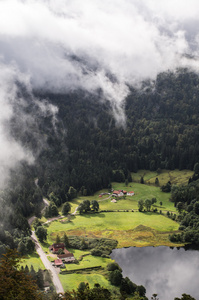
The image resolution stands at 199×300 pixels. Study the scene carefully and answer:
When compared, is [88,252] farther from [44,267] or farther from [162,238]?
[162,238]

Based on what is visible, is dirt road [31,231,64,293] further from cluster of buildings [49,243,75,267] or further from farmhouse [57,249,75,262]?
farmhouse [57,249,75,262]

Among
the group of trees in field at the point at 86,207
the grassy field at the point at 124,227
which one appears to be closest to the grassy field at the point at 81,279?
the grassy field at the point at 124,227

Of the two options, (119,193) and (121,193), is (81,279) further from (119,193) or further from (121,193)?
(119,193)

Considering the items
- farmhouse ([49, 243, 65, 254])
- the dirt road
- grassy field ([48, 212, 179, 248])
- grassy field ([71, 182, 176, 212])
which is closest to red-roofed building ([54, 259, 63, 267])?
the dirt road

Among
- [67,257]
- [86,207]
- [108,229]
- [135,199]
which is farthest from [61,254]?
[135,199]

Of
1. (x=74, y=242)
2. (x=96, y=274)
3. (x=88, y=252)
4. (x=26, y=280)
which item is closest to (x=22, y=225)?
(x=74, y=242)

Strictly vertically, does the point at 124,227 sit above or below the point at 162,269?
above

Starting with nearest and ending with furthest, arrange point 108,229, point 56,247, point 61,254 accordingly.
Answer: point 61,254 → point 56,247 → point 108,229

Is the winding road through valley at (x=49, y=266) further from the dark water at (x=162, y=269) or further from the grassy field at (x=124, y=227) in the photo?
the dark water at (x=162, y=269)
